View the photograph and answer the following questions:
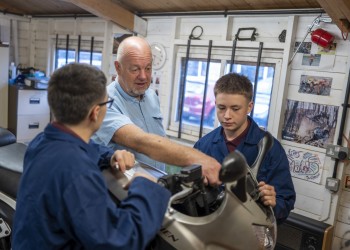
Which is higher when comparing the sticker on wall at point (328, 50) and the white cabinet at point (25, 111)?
the sticker on wall at point (328, 50)

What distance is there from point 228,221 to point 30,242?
1.60ft

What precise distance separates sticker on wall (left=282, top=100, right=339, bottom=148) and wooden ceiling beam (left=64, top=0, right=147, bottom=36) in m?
1.86

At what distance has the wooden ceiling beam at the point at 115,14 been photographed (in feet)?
10.9

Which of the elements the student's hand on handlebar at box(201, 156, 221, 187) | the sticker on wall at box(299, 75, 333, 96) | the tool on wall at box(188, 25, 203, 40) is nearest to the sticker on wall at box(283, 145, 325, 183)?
the sticker on wall at box(299, 75, 333, 96)

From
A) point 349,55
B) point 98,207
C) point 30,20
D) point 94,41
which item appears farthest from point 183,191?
point 30,20

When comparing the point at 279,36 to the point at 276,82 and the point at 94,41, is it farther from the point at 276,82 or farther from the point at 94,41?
the point at 94,41

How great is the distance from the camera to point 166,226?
0.82 metres

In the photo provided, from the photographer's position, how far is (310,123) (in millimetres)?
2668

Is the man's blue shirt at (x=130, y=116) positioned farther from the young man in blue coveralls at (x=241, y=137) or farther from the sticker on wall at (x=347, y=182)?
the sticker on wall at (x=347, y=182)

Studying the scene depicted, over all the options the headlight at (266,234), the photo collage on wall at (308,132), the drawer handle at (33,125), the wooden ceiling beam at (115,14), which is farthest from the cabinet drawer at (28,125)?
the headlight at (266,234)

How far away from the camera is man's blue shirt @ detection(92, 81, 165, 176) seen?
3.99 ft

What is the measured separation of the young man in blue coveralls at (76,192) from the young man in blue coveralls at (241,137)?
0.64 m

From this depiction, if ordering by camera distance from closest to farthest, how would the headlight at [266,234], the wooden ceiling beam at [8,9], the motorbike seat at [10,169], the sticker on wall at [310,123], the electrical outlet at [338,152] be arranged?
1. the headlight at [266,234]
2. the motorbike seat at [10,169]
3. the electrical outlet at [338,152]
4. the sticker on wall at [310,123]
5. the wooden ceiling beam at [8,9]

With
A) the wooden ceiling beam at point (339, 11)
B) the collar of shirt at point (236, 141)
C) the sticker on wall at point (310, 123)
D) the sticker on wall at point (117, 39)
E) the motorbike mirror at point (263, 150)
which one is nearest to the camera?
the motorbike mirror at point (263, 150)
